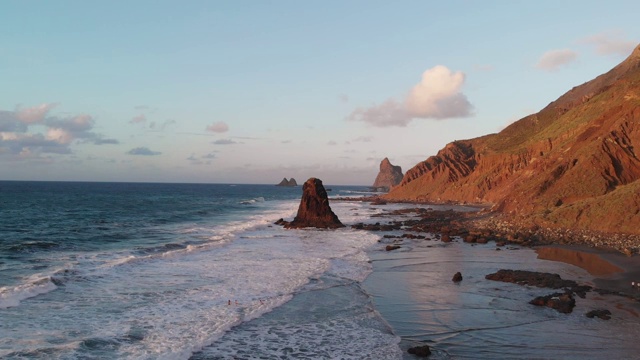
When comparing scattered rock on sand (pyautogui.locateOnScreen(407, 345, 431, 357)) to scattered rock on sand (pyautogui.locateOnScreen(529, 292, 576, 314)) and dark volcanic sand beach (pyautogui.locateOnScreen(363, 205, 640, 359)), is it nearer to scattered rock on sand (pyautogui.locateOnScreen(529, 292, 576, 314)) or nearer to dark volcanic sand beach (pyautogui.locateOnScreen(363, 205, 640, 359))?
dark volcanic sand beach (pyautogui.locateOnScreen(363, 205, 640, 359))

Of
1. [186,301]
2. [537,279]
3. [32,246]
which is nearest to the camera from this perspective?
[186,301]

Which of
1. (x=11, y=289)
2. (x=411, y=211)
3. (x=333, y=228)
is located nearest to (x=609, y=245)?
(x=333, y=228)

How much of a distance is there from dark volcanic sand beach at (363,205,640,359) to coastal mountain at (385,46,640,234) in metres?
9.17

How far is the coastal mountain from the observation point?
43531 millimetres

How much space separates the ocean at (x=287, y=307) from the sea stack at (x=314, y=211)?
64.9 ft

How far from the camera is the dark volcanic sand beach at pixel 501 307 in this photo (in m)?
16.2

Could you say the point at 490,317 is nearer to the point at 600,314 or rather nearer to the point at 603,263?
the point at 600,314

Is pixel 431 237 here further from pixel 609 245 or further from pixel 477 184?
pixel 477 184

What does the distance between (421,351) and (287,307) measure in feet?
27.3

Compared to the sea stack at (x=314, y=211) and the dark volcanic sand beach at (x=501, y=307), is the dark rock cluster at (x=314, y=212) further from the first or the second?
the dark volcanic sand beach at (x=501, y=307)

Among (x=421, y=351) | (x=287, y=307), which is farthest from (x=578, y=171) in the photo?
(x=421, y=351)

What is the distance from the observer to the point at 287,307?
73.1 ft

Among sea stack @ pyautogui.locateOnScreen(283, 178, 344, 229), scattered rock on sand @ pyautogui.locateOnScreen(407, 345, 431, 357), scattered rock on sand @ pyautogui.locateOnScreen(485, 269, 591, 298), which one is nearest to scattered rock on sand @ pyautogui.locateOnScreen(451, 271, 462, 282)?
scattered rock on sand @ pyautogui.locateOnScreen(485, 269, 591, 298)

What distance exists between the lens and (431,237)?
163 feet
